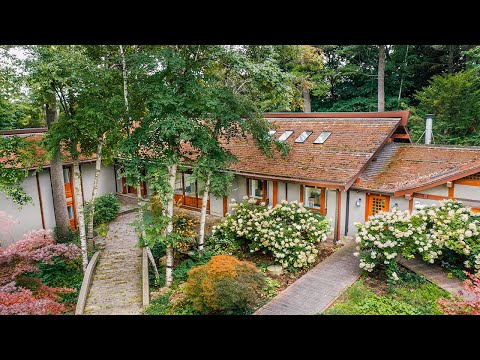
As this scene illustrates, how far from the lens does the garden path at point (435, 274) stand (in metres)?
8.45

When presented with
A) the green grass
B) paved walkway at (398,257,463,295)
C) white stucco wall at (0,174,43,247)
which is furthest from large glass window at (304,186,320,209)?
white stucco wall at (0,174,43,247)

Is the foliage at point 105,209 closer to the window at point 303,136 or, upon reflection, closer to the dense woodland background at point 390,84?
the dense woodland background at point 390,84

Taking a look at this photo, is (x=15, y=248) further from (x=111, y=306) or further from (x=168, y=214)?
(x=168, y=214)

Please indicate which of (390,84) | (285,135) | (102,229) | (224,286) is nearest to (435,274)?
(224,286)

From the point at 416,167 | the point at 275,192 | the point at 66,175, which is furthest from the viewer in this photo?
the point at 66,175

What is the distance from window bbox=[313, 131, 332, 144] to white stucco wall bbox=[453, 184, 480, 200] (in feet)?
14.7

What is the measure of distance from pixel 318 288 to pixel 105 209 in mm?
9897

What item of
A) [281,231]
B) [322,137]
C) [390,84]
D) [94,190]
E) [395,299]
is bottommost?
[395,299]

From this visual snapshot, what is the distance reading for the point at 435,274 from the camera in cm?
915

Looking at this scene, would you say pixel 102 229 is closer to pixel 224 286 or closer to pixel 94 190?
pixel 94 190

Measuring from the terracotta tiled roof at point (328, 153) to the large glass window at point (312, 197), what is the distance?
938mm

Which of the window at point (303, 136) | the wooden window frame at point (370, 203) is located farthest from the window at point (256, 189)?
the wooden window frame at point (370, 203)
